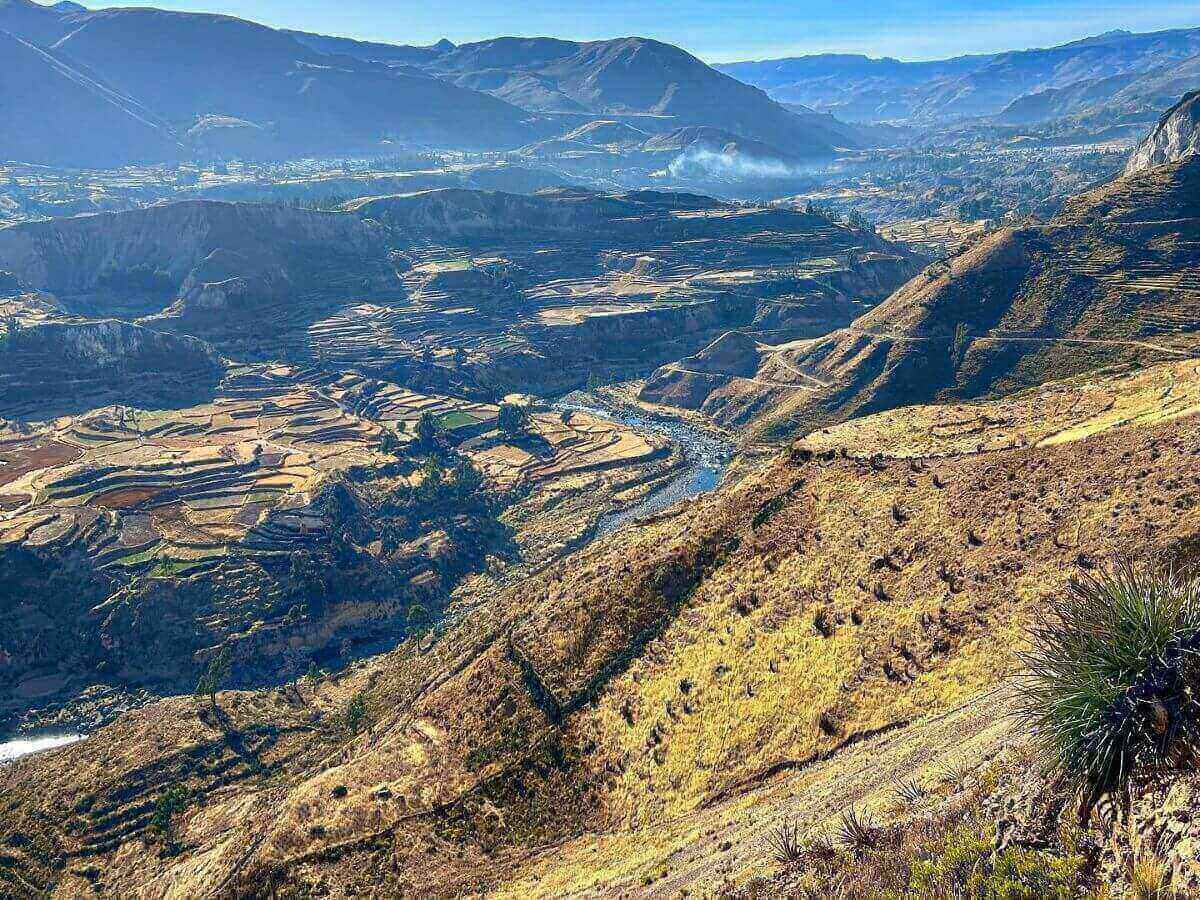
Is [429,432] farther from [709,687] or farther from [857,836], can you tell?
[857,836]

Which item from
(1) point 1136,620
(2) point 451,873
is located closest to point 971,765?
(1) point 1136,620

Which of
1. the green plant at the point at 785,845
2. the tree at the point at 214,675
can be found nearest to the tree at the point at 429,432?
A: the tree at the point at 214,675

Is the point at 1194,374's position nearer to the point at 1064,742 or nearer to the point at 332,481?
the point at 1064,742

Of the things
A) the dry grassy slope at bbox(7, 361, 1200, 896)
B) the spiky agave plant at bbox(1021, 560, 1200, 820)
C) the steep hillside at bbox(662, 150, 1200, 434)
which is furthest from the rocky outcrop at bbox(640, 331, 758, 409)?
the spiky agave plant at bbox(1021, 560, 1200, 820)

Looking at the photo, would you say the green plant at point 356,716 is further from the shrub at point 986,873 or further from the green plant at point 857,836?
the shrub at point 986,873

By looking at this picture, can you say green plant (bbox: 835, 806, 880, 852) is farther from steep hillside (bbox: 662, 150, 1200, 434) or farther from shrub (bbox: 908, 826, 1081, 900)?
steep hillside (bbox: 662, 150, 1200, 434)

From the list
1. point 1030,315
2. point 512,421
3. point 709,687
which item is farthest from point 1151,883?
point 512,421

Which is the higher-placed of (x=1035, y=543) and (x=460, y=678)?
(x=1035, y=543)
